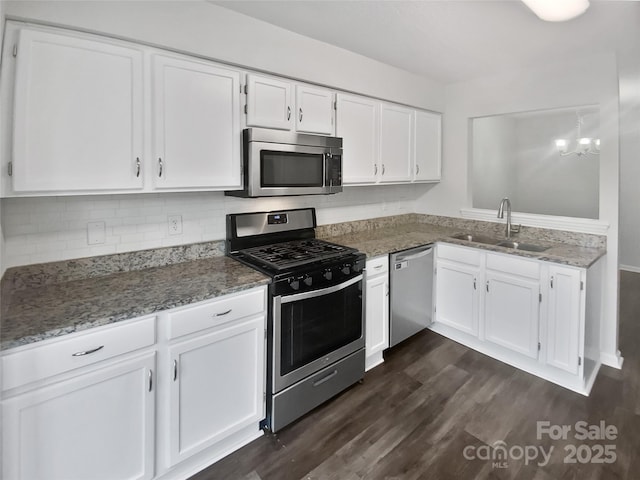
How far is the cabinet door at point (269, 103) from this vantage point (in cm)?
219

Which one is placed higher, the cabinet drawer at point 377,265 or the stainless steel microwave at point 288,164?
the stainless steel microwave at point 288,164

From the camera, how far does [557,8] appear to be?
1.84 metres

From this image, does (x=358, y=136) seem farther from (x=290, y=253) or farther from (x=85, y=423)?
(x=85, y=423)

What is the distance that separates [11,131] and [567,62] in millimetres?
3834

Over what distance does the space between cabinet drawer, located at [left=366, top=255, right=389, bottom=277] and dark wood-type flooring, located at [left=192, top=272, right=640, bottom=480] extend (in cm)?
80

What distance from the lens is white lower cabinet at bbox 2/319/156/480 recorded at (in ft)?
4.17

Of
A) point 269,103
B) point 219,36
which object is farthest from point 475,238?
point 219,36

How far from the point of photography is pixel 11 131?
58.1 inches

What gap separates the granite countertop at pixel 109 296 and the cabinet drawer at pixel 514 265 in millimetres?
1981

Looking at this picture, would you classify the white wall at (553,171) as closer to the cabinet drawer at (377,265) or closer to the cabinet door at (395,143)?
the cabinet door at (395,143)

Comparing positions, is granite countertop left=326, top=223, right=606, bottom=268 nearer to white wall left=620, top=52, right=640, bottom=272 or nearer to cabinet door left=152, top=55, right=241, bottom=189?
cabinet door left=152, top=55, right=241, bottom=189

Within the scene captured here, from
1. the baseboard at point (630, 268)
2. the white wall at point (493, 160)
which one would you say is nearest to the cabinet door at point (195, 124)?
the white wall at point (493, 160)

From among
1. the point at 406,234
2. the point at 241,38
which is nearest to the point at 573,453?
the point at 406,234

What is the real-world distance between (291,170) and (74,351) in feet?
5.21
